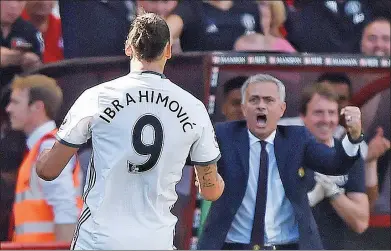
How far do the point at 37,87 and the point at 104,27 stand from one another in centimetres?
84

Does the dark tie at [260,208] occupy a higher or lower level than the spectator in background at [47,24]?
lower

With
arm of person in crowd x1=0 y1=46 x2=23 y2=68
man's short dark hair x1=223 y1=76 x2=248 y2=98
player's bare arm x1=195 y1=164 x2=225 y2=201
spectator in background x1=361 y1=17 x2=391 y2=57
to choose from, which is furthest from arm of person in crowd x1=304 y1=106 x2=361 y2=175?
arm of person in crowd x1=0 y1=46 x2=23 y2=68

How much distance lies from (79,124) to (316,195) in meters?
2.62

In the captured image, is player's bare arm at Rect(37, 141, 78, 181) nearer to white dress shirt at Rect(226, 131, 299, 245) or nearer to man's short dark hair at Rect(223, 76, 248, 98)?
white dress shirt at Rect(226, 131, 299, 245)

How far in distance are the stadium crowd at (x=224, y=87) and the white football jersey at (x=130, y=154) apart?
1682 millimetres

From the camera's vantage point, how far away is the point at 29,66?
7793 mm

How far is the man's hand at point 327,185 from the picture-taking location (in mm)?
6957

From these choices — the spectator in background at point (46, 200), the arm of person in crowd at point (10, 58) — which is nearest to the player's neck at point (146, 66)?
the spectator in background at point (46, 200)

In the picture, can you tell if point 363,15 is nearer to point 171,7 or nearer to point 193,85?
point 171,7

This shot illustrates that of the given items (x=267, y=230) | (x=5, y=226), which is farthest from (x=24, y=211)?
(x=267, y=230)

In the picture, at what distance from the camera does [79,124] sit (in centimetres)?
470

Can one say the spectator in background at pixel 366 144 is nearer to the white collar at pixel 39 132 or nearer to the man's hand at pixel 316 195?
the man's hand at pixel 316 195

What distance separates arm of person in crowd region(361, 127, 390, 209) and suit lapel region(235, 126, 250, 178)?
0.90 m

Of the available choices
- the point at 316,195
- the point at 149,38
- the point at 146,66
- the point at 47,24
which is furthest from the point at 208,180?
the point at 47,24
